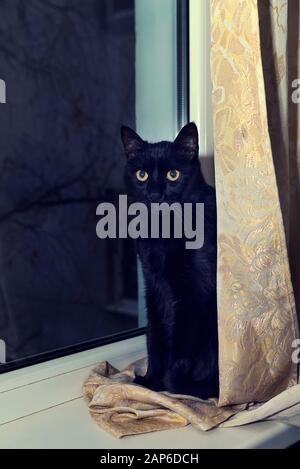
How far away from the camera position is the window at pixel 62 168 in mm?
1864

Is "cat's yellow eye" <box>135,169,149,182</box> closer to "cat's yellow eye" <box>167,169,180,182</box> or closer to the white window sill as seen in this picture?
"cat's yellow eye" <box>167,169,180,182</box>

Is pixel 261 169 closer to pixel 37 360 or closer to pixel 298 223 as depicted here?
pixel 298 223

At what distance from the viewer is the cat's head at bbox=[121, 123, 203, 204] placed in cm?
97

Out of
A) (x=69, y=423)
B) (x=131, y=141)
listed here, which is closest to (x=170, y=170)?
(x=131, y=141)

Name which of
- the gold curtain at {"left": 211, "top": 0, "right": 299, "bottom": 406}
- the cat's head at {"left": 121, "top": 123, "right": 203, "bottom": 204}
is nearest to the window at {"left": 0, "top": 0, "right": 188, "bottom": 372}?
the cat's head at {"left": 121, "top": 123, "right": 203, "bottom": 204}

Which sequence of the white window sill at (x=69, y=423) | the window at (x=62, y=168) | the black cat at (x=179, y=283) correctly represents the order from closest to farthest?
the white window sill at (x=69, y=423)
the black cat at (x=179, y=283)
the window at (x=62, y=168)

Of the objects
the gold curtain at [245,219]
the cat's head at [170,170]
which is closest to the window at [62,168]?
the cat's head at [170,170]

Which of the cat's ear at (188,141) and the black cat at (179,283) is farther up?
the cat's ear at (188,141)

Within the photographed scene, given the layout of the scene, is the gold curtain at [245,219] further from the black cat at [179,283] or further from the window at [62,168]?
the window at [62,168]

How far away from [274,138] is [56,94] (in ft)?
4.10

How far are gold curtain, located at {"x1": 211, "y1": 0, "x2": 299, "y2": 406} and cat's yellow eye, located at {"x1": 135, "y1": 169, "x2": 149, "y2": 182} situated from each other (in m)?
0.18

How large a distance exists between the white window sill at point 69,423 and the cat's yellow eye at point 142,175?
0.42 metres
